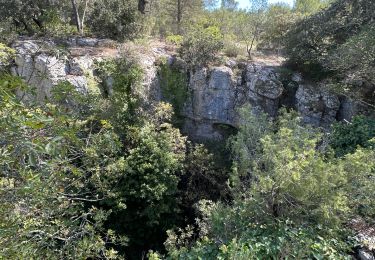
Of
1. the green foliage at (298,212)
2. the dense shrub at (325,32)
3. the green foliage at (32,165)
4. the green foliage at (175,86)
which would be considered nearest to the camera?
the green foliage at (32,165)

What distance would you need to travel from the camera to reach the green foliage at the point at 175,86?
11.6 m

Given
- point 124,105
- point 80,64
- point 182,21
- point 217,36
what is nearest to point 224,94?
point 217,36

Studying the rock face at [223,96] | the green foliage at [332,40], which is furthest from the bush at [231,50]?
the green foliage at [332,40]

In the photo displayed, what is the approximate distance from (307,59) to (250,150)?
5.15 m

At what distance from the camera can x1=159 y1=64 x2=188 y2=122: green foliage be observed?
11617 millimetres

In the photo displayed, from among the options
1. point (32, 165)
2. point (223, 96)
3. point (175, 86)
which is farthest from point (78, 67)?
point (32, 165)

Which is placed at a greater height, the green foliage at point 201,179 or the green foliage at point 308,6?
the green foliage at point 308,6

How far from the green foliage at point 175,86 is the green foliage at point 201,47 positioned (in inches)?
26.9

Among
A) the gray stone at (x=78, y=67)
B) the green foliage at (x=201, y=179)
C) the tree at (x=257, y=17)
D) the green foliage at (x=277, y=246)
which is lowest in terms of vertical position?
the green foliage at (x=201, y=179)

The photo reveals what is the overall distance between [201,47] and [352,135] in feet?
21.4

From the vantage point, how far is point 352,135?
7.14 meters

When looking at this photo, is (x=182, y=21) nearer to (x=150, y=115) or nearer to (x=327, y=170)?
(x=150, y=115)

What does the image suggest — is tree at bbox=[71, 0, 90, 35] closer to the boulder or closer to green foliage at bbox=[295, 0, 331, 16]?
the boulder

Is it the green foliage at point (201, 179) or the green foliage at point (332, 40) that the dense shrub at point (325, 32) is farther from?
the green foliage at point (201, 179)
